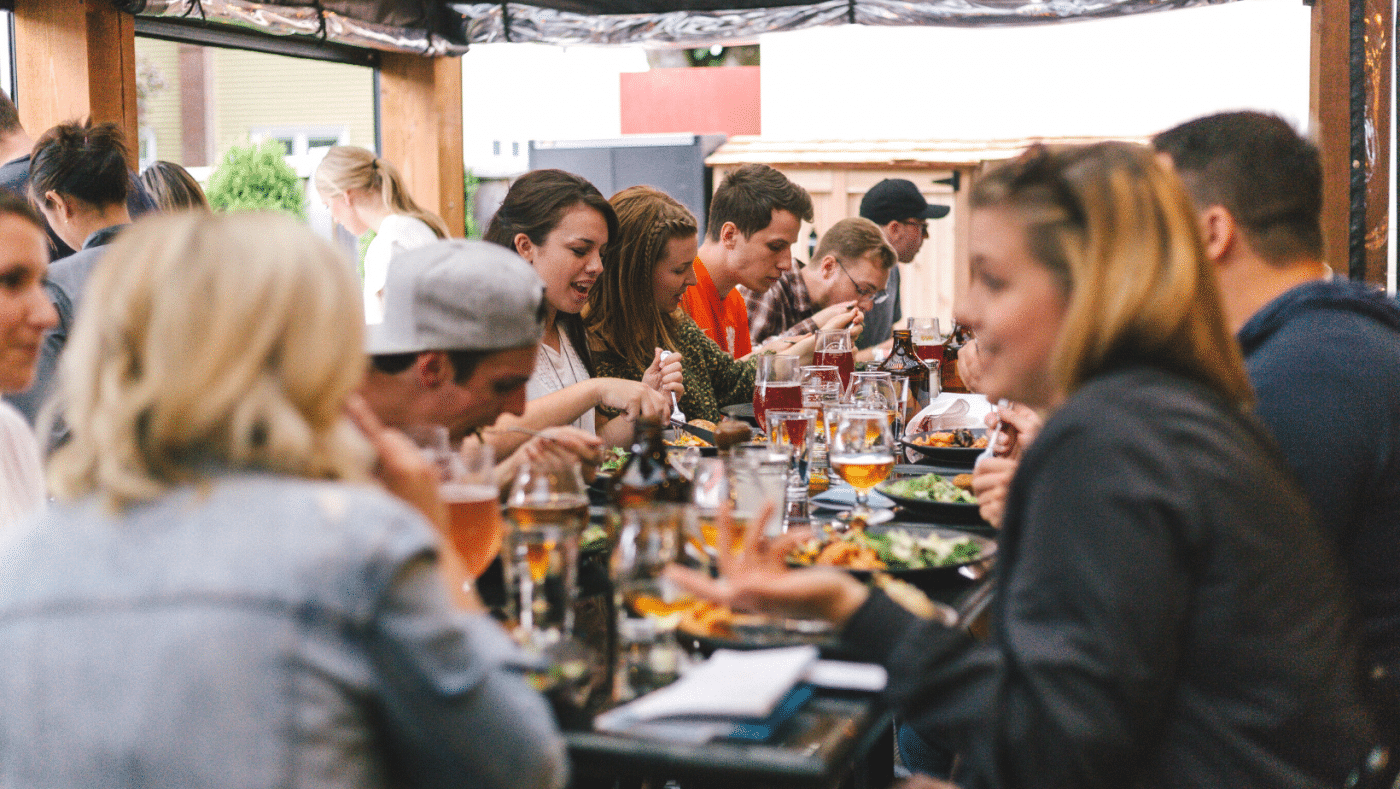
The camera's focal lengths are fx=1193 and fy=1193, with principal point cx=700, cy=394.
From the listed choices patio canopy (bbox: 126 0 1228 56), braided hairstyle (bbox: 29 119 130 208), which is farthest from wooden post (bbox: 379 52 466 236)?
braided hairstyle (bbox: 29 119 130 208)

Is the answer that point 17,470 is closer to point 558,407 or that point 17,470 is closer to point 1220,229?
point 558,407

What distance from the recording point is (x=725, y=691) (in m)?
1.18

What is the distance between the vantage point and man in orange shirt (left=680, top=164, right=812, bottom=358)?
15.6 ft

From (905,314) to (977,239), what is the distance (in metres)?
7.75

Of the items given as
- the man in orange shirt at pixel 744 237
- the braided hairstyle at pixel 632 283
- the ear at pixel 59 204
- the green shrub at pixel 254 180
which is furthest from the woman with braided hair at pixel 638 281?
the green shrub at pixel 254 180

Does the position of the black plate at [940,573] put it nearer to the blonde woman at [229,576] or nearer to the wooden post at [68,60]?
the blonde woman at [229,576]

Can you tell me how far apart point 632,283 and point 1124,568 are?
8.25 feet

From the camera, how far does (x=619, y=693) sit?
1254 millimetres

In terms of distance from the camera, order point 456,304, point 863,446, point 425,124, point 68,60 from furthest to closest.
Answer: point 425,124 → point 68,60 → point 863,446 → point 456,304

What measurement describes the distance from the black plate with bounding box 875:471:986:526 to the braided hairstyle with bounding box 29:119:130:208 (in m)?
2.60

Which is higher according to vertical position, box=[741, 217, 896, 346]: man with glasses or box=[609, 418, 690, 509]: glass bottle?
box=[741, 217, 896, 346]: man with glasses

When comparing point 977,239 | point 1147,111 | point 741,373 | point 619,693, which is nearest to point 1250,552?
point 977,239

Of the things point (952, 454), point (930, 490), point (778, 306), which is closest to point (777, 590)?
point (930, 490)

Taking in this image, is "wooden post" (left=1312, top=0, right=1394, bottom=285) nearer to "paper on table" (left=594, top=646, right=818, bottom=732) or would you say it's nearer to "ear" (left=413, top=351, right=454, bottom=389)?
"ear" (left=413, top=351, right=454, bottom=389)
